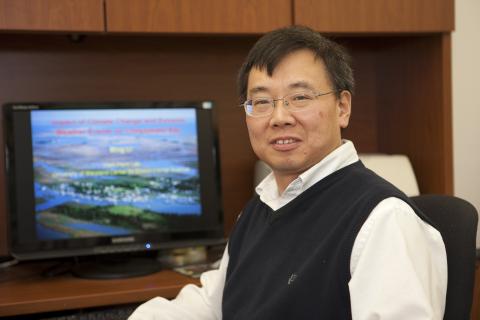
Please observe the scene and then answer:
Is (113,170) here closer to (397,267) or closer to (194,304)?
(194,304)

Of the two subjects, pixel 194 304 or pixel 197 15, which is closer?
pixel 194 304

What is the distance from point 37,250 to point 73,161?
304 mm

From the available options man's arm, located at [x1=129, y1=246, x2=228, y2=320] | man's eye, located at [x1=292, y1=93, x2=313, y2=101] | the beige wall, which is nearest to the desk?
man's arm, located at [x1=129, y1=246, x2=228, y2=320]

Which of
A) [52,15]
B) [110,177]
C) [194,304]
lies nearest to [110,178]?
[110,177]

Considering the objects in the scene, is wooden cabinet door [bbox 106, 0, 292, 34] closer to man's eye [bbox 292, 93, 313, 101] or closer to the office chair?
man's eye [bbox 292, 93, 313, 101]

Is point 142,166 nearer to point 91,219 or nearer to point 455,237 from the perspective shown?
point 91,219

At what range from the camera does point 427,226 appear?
115cm

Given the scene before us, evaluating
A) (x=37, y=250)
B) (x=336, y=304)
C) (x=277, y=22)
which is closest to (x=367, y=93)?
(x=277, y=22)

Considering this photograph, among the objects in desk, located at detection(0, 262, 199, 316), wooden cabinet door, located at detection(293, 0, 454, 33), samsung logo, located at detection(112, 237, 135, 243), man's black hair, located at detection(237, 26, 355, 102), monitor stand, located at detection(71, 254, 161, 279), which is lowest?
desk, located at detection(0, 262, 199, 316)

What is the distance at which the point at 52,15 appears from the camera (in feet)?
6.30

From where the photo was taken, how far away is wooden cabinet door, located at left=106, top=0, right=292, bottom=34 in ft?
6.49

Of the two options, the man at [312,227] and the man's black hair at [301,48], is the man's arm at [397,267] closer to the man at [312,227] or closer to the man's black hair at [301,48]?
the man at [312,227]

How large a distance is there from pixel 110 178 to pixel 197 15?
0.60 m

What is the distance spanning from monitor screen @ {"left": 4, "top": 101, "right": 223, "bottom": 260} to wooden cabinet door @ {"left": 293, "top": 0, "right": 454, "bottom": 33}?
0.46 m
